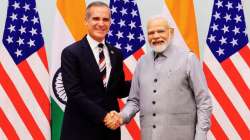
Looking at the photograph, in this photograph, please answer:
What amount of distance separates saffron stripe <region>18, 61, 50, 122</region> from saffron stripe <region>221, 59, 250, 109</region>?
4.99 ft

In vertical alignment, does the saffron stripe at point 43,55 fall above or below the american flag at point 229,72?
above

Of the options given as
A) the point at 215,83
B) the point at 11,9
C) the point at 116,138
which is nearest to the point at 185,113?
the point at 116,138

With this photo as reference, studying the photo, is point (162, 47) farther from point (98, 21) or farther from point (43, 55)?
point (43, 55)

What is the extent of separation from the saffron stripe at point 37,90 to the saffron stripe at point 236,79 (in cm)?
152

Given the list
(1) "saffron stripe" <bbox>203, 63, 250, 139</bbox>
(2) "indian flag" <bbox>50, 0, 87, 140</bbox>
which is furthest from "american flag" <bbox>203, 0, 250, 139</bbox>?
(2) "indian flag" <bbox>50, 0, 87, 140</bbox>

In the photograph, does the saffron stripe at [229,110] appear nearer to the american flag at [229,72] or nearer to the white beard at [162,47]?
the american flag at [229,72]

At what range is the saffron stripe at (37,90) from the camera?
3.79 m

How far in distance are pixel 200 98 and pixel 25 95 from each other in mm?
1808

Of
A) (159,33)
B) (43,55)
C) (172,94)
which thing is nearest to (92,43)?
(159,33)

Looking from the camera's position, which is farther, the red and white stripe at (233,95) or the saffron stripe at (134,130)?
the saffron stripe at (134,130)

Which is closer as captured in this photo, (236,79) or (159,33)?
(159,33)

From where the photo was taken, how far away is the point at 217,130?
376 centimetres

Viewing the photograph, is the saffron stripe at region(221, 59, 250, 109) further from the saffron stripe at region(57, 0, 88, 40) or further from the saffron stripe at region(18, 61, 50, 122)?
the saffron stripe at region(18, 61, 50, 122)

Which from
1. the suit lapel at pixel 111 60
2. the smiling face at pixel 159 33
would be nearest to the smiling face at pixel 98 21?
the suit lapel at pixel 111 60
